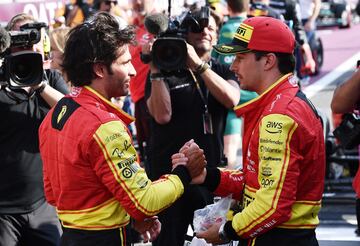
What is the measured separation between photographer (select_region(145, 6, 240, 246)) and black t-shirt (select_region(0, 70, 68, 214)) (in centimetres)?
93

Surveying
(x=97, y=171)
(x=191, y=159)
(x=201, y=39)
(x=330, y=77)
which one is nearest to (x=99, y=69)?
(x=97, y=171)

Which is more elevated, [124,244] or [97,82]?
[97,82]

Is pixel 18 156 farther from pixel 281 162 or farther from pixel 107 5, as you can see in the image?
pixel 107 5

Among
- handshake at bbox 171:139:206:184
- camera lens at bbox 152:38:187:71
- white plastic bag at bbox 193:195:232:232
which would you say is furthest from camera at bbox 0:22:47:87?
white plastic bag at bbox 193:195:232:232

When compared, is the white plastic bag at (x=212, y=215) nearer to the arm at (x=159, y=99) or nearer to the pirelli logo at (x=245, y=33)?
the pirelli logo at (x=245, y=33)

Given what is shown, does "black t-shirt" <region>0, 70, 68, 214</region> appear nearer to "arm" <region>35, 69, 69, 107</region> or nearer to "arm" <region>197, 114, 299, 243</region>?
"arm" <region>35, 69, 69, 107</region>

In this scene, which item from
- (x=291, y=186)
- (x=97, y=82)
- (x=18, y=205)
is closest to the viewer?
(x=291, y=186)

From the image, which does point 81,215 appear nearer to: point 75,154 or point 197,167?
point 75,154

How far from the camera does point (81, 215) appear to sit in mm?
4066

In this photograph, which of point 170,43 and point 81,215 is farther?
point 170,43

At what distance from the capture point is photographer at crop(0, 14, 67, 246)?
17.3 feet

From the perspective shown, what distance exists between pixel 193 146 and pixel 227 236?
517mm

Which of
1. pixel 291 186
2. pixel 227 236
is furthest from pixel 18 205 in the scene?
pixel 291 186

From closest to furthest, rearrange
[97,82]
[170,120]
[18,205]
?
1. [97,82]
2. [18,205]
3. [170,120]
